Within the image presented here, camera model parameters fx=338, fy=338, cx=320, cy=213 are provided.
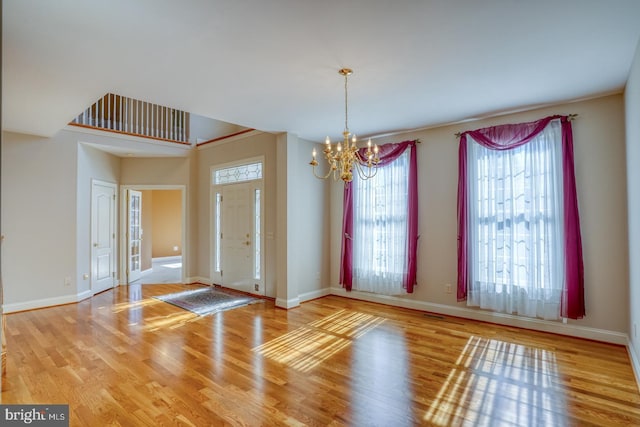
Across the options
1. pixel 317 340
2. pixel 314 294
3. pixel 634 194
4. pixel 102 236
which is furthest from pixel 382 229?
pixel 102 236

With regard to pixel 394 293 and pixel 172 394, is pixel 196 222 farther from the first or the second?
pixel 172 394

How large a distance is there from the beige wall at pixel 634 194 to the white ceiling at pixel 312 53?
0.25m

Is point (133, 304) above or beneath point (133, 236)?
beneath

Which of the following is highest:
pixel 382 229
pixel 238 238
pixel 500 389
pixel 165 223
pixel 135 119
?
pixel 135 119

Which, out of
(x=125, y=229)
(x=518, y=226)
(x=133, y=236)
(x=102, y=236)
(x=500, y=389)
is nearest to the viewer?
(x=500, y=389)

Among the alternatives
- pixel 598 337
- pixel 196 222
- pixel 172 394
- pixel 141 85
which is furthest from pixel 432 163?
pixel 196 222

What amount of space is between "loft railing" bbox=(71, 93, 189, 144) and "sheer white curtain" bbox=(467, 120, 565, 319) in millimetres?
5678

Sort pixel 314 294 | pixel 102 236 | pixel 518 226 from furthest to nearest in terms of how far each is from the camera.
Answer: pixel 102 236, pixel 314 294, pixel 518 226

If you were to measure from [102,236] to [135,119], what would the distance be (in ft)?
7.87

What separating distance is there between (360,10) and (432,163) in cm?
312

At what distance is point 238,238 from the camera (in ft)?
20.5

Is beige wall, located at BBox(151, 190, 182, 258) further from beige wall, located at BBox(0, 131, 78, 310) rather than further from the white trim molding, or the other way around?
the white trim molding

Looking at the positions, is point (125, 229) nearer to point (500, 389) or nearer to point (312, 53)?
point (312, 53)

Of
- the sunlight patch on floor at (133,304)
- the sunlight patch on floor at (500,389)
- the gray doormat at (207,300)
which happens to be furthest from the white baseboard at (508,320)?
the sunlight patch on floor at (133,304)
